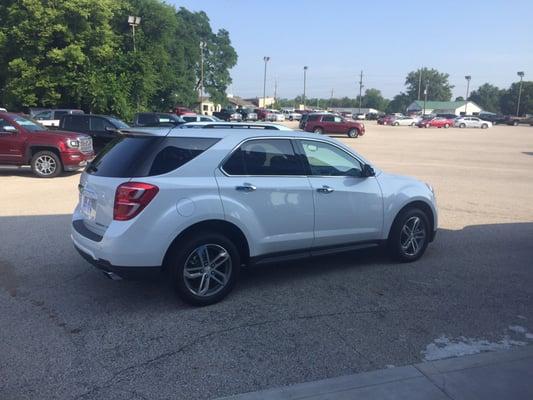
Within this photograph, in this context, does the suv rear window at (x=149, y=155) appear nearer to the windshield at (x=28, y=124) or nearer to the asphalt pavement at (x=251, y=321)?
the asphalt pavement at (x=251, y=321)

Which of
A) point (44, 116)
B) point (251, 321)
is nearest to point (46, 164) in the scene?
point (251, 321)

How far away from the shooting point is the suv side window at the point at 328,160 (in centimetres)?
551

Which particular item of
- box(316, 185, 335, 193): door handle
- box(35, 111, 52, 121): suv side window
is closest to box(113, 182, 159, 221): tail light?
box(316, 185, 335, 193): door handle

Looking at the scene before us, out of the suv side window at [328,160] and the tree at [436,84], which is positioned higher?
the tree at [436,84]

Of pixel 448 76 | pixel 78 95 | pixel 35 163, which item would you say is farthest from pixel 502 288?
pixel 448 76

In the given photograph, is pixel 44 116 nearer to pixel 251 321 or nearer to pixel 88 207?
pixel 88 207

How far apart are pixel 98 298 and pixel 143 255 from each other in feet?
3.24

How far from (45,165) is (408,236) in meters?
10.6

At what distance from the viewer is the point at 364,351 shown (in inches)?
158

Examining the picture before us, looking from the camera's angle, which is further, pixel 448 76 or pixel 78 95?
pixel 448 76

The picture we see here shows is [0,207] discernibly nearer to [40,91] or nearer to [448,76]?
[40,91]

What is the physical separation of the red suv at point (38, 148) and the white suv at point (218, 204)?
8830 millimetres

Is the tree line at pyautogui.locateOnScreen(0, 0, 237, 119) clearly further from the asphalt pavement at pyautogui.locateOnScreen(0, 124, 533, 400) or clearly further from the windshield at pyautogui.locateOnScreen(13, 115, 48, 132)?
the asphalt pavement at pyautogui.locateOnScreen(0, 124, 533, 400)

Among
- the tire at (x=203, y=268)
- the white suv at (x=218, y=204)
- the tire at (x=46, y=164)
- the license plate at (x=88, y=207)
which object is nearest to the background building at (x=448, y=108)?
the tire at (x=46, y=164)
